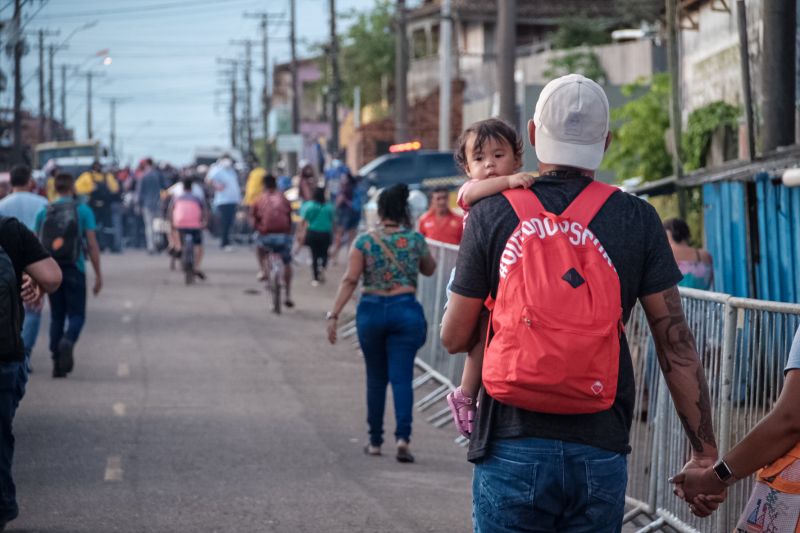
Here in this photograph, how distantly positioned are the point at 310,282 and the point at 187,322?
8.13 meters

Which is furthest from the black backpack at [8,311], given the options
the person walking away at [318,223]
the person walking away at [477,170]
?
the person walking away at [318,223]

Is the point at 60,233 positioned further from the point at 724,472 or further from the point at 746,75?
the point at 724,472

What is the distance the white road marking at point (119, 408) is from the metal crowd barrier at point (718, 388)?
4.55 metres

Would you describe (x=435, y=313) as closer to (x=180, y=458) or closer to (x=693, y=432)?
(x=180, y=458)

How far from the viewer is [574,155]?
4371mm

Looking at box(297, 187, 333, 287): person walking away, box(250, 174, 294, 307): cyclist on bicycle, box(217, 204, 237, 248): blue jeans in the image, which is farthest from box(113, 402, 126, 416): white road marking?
box(217, 204, 237, 248): blue jeans

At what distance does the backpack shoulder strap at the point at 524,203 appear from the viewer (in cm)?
424

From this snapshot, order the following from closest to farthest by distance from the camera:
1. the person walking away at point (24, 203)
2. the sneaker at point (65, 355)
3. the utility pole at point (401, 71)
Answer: the person walking away at point (24, 203), the sneaker at point (65, 355), the utility pole at point (401, 71)

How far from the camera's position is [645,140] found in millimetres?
25578

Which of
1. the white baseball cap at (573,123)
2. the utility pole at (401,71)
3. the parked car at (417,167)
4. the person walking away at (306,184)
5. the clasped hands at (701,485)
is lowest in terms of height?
the clasped hands at (701,485)

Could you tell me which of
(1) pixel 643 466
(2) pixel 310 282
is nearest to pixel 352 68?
(2) pixel 310 282

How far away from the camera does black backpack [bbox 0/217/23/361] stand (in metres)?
7.69

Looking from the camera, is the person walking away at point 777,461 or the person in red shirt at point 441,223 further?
the person in red shirt at point 441,223

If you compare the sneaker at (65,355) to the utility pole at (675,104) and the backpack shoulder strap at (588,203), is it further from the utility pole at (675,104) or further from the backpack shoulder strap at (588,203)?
the backpack shoulder strap at (588,203)
